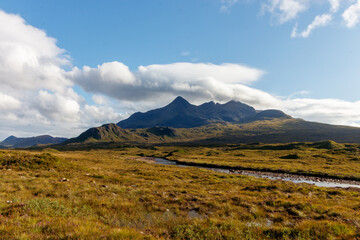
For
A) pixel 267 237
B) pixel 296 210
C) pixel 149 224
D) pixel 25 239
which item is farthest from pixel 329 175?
pixel 25 239

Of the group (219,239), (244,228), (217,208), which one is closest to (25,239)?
(219,239)

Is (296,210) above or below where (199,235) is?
below

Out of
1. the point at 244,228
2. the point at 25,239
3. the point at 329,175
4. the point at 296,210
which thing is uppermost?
the point at 25,239

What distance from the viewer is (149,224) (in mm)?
10047

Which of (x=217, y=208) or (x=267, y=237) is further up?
(x=267, y=237)

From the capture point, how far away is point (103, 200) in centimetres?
1404

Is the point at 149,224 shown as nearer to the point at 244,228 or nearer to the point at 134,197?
the point at 244,228

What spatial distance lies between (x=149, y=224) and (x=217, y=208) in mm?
6270

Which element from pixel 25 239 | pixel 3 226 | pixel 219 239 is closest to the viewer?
pixel 25 239

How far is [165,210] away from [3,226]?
8781 mm

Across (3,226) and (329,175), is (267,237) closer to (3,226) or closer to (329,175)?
(3,226)

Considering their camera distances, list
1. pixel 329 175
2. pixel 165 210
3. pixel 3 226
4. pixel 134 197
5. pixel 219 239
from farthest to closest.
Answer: pixel 329 175
pixel 134 197
pixel 165 210
pixel 219 239
pixel 3 226

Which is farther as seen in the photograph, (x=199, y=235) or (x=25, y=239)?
(x=199, y=235)

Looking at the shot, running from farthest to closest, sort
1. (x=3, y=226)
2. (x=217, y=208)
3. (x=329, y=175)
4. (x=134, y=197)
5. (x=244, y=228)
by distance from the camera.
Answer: (x=329, y=175)
(x=134, y=197)
(x=217, y=208)
(x=244, y=228)
(x=3, y=226)
